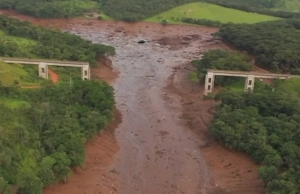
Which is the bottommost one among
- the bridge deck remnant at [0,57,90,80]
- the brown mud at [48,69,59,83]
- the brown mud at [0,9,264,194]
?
the brown mud at [0,9,264,194]

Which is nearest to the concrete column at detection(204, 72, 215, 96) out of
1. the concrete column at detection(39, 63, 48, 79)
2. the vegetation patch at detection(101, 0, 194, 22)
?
the concrete column at detection(39, 63, 48, 79)

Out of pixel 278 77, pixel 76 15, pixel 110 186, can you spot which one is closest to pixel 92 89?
pixel 110 186

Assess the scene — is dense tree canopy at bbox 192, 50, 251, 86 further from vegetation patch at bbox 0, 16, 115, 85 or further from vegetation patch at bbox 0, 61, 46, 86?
vegetation patch at bbox 0, 61, 46, 86

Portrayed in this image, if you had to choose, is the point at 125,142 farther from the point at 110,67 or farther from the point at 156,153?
the point at 110,67

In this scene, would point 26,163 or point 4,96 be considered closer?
point 26,163

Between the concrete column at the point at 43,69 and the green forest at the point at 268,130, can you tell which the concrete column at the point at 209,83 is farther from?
the concrete column at the point at 43,69

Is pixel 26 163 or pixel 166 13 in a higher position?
pixel 166 13

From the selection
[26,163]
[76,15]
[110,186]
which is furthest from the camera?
[76,15]

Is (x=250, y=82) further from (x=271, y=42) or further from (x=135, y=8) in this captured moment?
(x=135, y=8)
